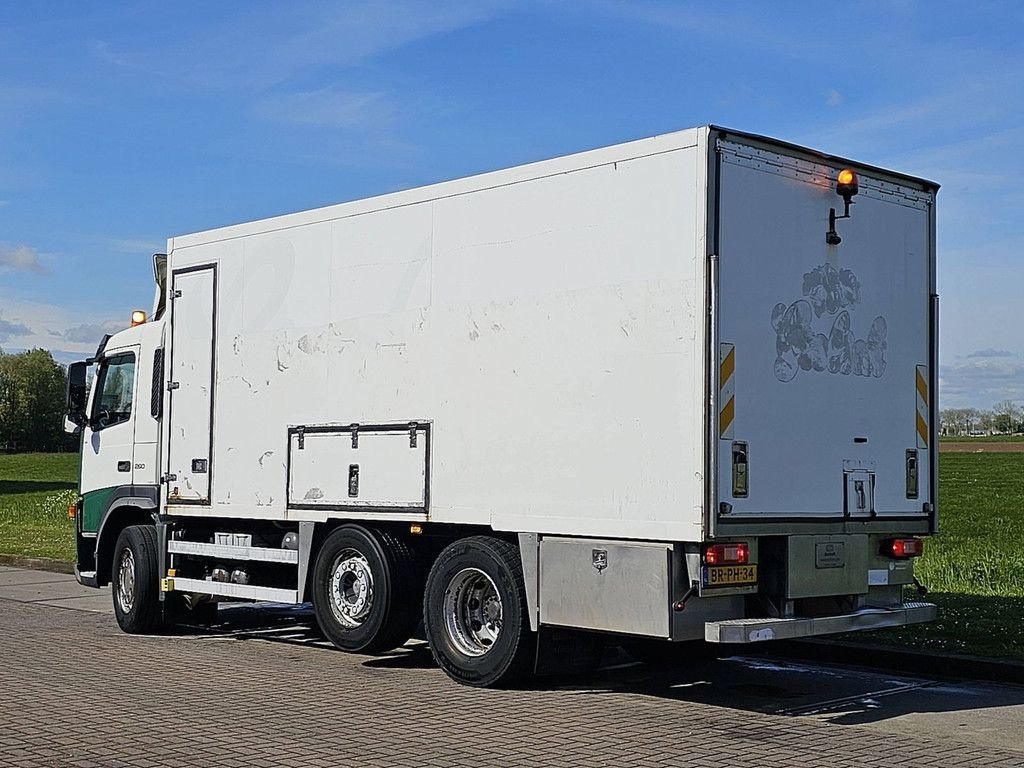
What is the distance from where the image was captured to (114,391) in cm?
1396

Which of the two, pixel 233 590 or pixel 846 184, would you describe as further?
pixel 233 590

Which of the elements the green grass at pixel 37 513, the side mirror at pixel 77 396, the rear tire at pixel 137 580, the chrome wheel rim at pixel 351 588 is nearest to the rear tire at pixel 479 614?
the chrome wheel rim at pixel 351 588

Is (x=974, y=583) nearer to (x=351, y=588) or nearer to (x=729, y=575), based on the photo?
(x=351, y=588)

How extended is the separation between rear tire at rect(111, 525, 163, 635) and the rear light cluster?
6337 millimetres

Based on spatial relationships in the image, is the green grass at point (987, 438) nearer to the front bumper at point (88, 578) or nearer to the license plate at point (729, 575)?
the front bumper at point (88, 578)

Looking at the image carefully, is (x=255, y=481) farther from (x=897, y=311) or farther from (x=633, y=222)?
(x=897, y=311)

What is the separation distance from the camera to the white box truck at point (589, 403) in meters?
8.78

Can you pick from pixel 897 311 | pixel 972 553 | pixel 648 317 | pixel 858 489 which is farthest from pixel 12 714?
pixel 972 553

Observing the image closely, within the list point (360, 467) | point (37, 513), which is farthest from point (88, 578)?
point (37, 513)

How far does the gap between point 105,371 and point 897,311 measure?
794cm

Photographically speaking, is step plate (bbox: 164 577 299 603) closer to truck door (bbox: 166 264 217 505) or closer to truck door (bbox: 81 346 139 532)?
truck door (bbox: 166 264 217 505)

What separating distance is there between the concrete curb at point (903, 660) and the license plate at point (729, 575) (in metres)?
2.54

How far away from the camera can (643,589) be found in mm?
8773

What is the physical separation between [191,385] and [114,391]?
63.7 inches
